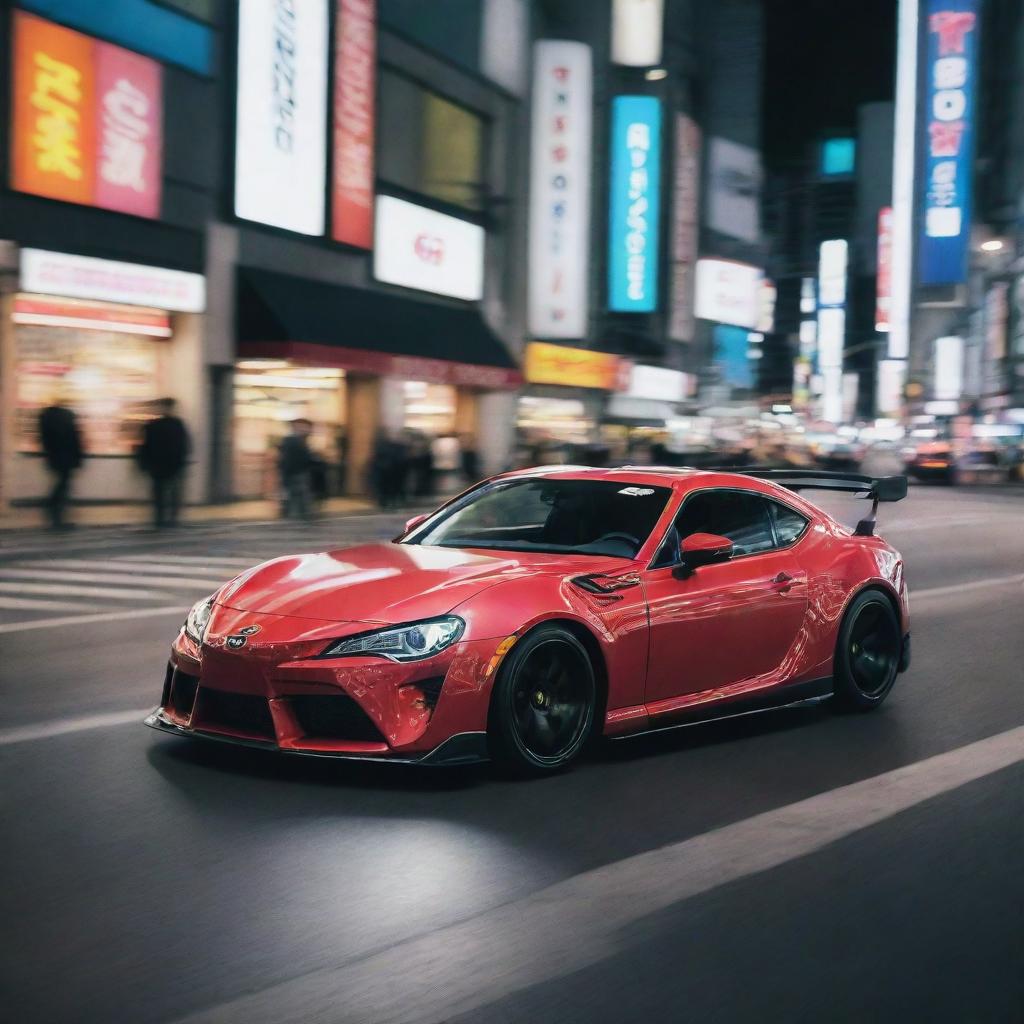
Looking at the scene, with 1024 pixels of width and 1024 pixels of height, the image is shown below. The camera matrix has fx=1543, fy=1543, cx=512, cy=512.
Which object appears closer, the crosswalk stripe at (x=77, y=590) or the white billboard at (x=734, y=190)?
the crosswalk stripe at (x=77, y=590)

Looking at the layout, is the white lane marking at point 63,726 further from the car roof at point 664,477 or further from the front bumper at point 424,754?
the car roof at point 664,477

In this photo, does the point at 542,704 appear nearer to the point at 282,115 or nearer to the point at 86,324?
the point at 86,324

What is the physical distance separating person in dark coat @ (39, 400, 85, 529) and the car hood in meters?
13.6

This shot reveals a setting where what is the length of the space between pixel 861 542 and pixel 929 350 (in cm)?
12700

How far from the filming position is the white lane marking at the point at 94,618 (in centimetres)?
1076

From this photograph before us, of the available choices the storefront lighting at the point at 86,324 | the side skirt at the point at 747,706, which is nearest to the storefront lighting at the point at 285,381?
the storefront lighting at the point at 86,324

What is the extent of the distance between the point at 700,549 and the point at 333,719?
190 centimetres

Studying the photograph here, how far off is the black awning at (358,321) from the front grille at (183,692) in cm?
2115

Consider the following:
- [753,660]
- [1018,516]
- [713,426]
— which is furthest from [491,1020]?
[713,426]

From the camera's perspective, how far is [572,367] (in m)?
44.0

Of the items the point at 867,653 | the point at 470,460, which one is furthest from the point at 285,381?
the point at 867,653

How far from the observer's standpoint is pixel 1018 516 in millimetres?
30828

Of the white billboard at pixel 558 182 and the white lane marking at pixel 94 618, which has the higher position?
the white billboard at pixel 558 182

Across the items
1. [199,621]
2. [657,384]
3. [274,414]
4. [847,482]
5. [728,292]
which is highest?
[728,292]
